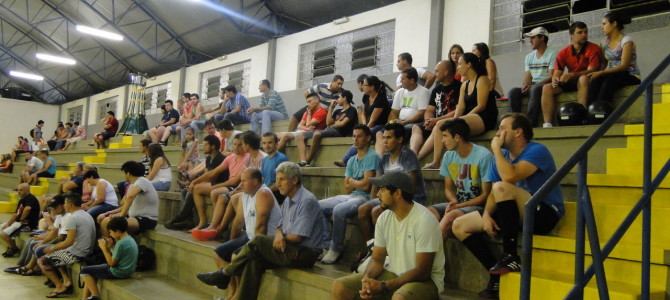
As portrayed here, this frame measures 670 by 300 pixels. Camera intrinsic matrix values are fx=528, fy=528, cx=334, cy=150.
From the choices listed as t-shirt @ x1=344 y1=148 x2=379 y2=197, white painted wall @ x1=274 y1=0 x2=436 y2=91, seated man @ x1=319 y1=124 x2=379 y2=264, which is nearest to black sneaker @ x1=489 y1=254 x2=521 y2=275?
seated man @ x1=319 y1=124 x2=379 y2=264

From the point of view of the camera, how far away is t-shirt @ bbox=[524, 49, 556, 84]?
5.35 metres

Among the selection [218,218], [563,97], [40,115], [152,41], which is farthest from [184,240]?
[40,115]

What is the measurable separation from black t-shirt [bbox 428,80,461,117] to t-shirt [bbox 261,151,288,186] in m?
1.65

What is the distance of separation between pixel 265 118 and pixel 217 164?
272 cm

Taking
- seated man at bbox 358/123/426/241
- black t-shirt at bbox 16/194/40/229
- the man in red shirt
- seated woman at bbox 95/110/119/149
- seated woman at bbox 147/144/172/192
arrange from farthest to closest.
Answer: seated woman at bbox 95/110/119/149, black t-shirt at bbox 16/194/40/229, seated woman at bbox 147/144/172/192, the man in red shirt, seated man at bbox 358/123/426/241

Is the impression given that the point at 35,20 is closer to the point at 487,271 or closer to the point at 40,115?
the point at 40,115

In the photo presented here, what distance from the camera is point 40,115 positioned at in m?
23.5

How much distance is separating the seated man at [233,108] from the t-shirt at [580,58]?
5709 millimetres

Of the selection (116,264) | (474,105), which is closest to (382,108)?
(474,105)

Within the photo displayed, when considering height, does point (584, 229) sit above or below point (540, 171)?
below

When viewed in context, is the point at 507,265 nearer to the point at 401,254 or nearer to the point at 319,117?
the point at 401,254

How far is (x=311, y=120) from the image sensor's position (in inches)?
279

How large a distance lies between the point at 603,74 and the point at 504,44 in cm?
340

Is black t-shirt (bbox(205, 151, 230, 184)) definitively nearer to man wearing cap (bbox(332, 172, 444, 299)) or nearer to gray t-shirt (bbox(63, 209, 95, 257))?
gray t-shirt (bbox(63, 209, 95, 257))
